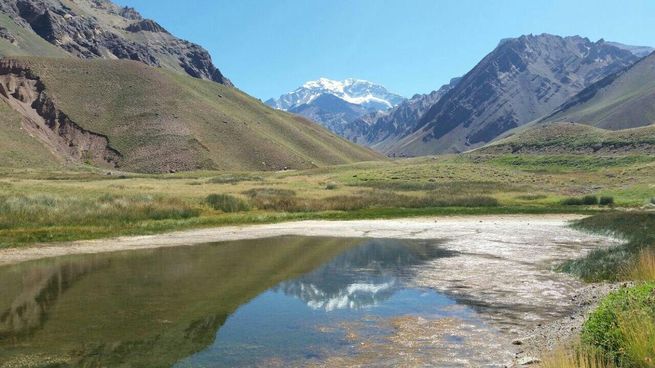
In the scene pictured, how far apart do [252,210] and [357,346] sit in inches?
1841

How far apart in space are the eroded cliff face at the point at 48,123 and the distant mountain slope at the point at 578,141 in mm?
127907

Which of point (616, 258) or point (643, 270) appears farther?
point (616, 258)

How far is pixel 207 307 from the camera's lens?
21297 mm

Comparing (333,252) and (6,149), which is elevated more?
(6,149)

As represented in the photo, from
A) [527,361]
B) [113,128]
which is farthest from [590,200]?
[113,128]

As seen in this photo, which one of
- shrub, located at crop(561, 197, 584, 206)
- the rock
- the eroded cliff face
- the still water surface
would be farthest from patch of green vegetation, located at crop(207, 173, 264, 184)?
the rock

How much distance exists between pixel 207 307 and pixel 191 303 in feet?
3.47

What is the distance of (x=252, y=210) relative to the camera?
6212 cm

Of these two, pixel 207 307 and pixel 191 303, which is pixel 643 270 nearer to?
pixel 207 307

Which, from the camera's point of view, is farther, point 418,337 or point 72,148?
point 72,148

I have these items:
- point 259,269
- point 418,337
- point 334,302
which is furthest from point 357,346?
point 259,269

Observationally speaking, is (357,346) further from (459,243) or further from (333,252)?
(459,243)

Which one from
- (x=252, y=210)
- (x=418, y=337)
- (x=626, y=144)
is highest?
(x=626, y=144)

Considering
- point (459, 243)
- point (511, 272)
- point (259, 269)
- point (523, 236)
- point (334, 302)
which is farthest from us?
point (523, 236)
